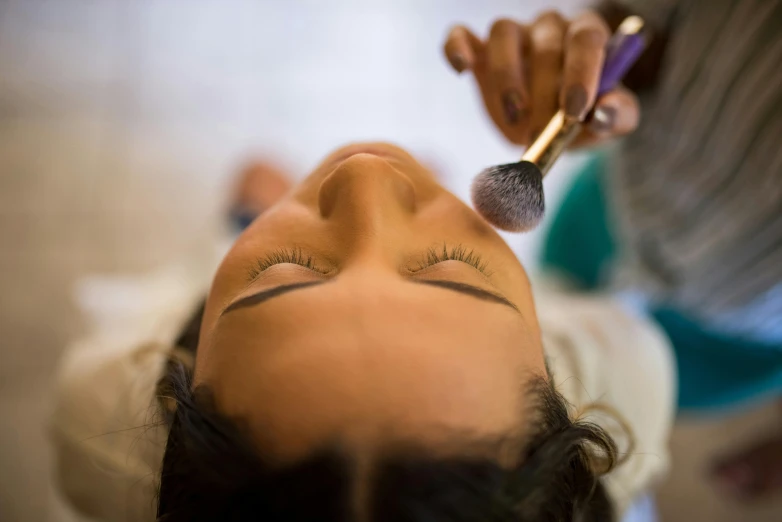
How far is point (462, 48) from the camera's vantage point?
1.45 ft

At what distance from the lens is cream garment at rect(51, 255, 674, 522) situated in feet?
1.75

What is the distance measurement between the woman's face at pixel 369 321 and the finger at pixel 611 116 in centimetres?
14

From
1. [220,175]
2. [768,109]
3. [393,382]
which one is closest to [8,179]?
[220,175]

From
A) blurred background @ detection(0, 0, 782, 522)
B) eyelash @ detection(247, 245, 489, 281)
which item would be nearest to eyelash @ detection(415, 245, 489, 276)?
eyelash @ detection(247, 245, 489, 281)

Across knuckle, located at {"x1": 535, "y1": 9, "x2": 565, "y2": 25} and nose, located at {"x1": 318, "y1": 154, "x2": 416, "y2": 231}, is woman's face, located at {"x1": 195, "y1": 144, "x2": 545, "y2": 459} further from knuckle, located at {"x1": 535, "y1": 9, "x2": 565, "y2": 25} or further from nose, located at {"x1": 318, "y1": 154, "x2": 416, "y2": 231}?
knuckle, located at {"x1": 535, "y1": 9, "x2": 565, "y2": 25}

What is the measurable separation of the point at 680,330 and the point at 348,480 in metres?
0.61

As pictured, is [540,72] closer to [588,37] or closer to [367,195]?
[588,37]

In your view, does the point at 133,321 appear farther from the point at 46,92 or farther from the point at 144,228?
the point at 46,92

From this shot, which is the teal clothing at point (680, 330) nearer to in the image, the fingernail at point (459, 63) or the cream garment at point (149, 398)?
the cream garment at point (149, 398)

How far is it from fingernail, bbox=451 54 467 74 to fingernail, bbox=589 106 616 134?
0.11 m

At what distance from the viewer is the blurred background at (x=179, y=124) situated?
36.8 inches

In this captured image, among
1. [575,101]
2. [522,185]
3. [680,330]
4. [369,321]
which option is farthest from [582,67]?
[680,330]

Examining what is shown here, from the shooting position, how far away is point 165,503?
36 cm

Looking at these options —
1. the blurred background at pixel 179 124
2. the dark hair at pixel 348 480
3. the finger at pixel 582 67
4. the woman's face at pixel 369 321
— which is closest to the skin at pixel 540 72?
the finger at pixel 582 67
